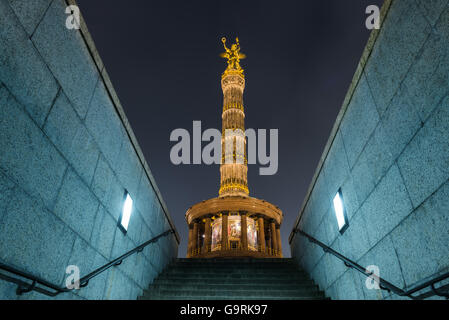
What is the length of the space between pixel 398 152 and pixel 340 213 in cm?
255

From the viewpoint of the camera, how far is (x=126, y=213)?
6.66m

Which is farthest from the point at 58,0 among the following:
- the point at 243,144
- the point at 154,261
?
the point at 243,144

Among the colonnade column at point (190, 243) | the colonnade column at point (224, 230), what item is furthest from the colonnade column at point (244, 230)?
the colonnade column at point (190, 243)

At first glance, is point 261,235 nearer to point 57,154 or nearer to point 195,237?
point 195,237

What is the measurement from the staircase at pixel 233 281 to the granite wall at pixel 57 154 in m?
1.49

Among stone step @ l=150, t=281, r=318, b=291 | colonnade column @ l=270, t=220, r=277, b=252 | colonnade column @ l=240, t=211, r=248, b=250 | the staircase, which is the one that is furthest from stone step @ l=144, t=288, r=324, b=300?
colonnade column @ l=270, t=220, r=277, b=252

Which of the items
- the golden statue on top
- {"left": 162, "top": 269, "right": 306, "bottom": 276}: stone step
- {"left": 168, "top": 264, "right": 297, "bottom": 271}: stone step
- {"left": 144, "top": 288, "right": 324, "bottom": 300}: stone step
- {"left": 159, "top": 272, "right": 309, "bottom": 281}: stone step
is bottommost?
{"left": 144, "top": 288, "right": 324, "bottom": 300}: stone step

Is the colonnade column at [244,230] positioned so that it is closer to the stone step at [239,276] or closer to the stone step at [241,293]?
the stone step at [239,276]

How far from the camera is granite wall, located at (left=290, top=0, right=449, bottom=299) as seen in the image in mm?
3295

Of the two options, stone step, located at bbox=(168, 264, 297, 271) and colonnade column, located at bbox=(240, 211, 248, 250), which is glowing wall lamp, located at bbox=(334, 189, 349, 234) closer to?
stone step, located at bbox=(168, 264, 297, 271)

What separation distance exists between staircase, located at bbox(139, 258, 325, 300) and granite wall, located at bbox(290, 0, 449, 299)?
5.13 ft

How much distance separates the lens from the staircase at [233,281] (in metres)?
6.96
